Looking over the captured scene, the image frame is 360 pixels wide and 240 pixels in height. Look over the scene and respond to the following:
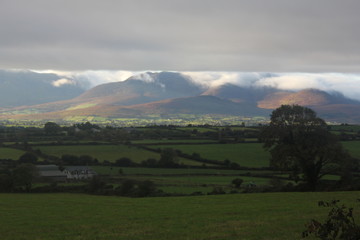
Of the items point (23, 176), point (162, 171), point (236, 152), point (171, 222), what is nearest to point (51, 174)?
point (23, 176)

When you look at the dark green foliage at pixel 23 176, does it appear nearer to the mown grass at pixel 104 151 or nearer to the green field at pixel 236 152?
the mown grass at pixel 104 151

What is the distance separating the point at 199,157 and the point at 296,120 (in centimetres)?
3843

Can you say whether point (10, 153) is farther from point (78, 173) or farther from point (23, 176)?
point (23, 176)

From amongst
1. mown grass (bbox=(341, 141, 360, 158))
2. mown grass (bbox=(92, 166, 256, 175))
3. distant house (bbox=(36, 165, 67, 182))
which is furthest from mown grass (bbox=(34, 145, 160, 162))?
mown grass (bbox=(341, 141, 360, 158))

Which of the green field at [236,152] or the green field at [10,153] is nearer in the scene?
the green field at [236,152]

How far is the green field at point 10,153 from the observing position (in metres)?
75.1

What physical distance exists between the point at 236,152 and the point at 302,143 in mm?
42502

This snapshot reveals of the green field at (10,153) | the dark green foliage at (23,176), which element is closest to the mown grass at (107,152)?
the green field at (10,153)

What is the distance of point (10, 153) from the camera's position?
79688 millimetres

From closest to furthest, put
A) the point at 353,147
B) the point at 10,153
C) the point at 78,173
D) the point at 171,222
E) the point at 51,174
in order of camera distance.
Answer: the point at 171,222
the point at 51,174
the point at 78,173
the point at 353,147
the point at 10,153

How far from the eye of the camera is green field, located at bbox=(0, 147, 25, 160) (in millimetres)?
75125

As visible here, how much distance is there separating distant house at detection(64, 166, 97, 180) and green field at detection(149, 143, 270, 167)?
22.6 metres

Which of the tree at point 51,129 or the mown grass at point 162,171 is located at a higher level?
the tree at point 51,129

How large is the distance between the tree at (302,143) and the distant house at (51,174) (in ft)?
105
